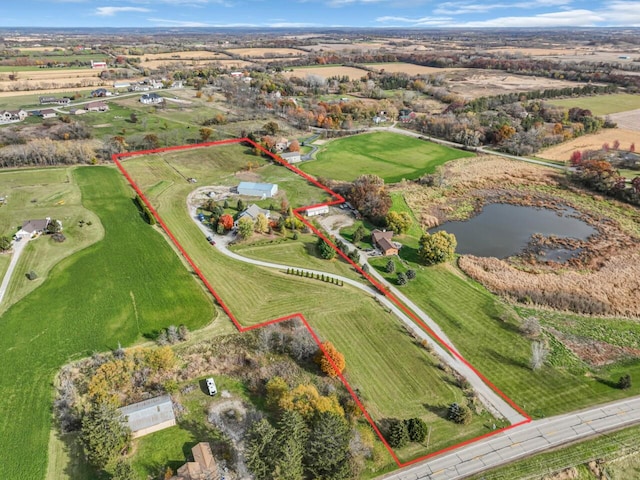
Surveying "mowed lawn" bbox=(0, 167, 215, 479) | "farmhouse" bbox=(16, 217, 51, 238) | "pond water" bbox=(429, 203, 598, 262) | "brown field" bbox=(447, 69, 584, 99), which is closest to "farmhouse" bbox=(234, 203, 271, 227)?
"mowed lawn" bbox=(0, 167, 215, 479)

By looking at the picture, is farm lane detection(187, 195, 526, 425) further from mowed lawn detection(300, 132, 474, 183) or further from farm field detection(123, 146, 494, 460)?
mowed lawn detection(300, 132, 474, 183)

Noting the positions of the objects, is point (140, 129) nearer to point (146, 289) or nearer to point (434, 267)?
point (146, 289)

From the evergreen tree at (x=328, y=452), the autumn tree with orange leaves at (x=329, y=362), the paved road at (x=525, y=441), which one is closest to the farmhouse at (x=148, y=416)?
the evergreen tree at (x=328, y=452)

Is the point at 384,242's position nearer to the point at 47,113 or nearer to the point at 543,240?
the point at 543,240

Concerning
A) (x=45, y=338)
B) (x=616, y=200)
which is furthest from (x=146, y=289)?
(x=616, y=200)

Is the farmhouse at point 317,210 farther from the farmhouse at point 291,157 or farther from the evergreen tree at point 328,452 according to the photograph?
the evergreen tree at point 328,452

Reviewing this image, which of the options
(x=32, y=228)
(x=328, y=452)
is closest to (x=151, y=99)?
(x=32, y=228)
